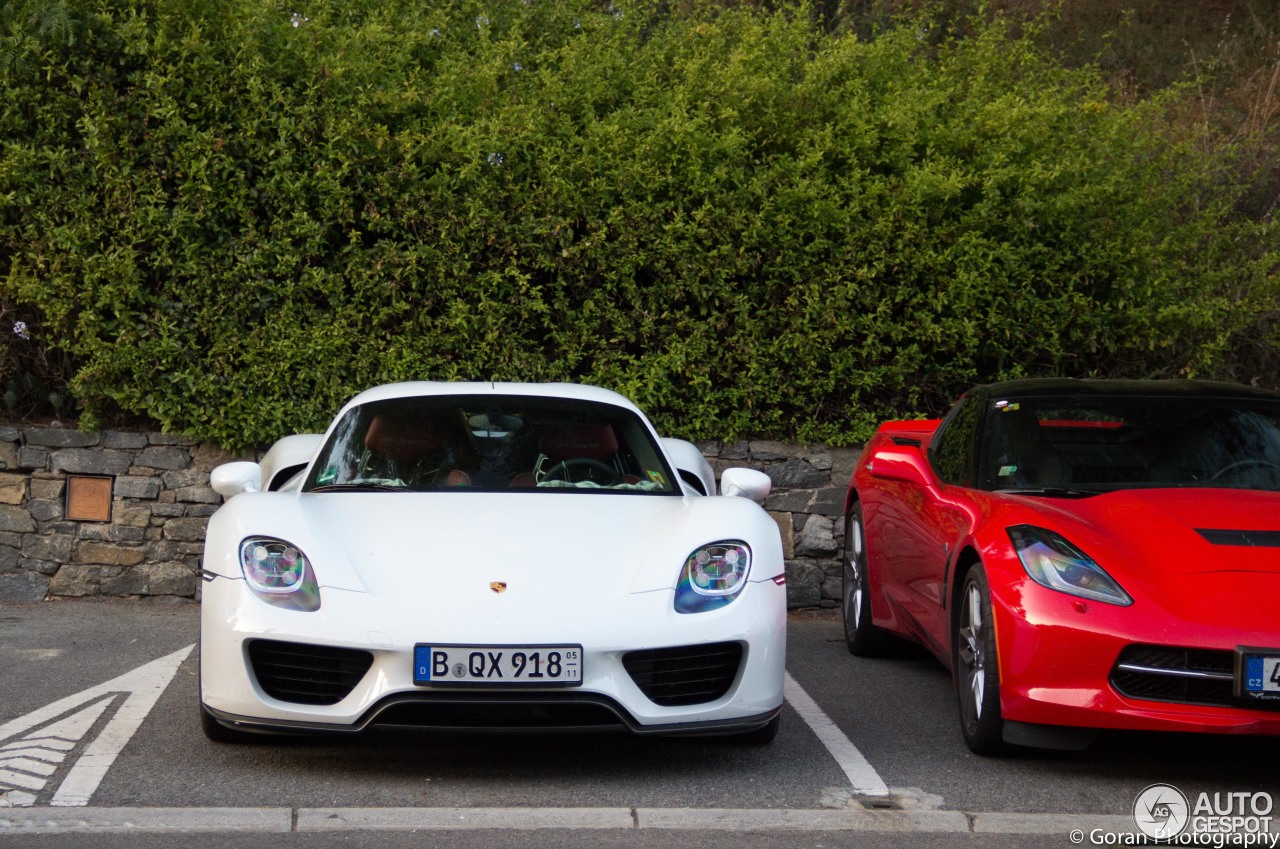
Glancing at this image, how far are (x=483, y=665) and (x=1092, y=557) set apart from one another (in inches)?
78.6

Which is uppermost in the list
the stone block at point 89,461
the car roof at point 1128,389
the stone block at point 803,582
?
the car roof at point 1128,389

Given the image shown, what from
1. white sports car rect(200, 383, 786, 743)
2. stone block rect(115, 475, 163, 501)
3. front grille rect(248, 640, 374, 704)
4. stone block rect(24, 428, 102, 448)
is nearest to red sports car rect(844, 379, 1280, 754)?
white sports car rect(200, 383, 786, 743)

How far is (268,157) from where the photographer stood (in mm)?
8820

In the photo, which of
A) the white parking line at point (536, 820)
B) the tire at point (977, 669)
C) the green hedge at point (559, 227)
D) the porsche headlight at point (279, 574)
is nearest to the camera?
the white parking line at point (536, 820)

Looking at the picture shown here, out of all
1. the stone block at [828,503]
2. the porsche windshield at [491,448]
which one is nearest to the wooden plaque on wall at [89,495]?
the porsche windshield at [491,448]

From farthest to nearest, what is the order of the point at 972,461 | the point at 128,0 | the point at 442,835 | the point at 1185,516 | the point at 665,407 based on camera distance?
the point at 665,407
the point at 128,0
the point at 972,461
the point at 1185,516
the point at 442,835

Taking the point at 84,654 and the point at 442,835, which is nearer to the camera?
the point at 442,835

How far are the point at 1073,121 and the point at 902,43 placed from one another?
4.24 feet

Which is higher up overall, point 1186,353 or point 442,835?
point 1186,353

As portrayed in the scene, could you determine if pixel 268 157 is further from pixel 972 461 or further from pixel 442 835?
pixel 442 835

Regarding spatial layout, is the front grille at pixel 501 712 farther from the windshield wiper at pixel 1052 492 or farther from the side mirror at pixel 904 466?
the side mirror at pixel 904 466

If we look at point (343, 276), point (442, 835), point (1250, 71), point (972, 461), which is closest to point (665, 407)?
point (343, 276)

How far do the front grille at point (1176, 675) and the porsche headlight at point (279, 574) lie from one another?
253 cm

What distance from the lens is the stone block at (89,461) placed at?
897 cm
